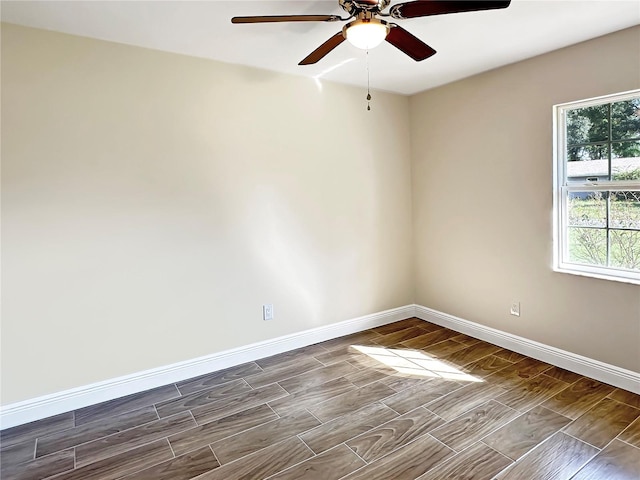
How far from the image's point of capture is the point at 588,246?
281cm

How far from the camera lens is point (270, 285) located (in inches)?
128

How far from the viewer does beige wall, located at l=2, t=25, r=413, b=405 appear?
2350 millimetres

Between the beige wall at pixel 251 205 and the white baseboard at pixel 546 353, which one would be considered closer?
the beige wall at pixel 251 205

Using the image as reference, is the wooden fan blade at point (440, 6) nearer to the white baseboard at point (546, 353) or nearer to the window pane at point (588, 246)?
the window pane at point (588, 246)

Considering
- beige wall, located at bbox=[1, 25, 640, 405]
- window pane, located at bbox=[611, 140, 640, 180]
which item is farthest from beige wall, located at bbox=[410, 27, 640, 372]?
window pane, located at bbox=[611, 140, 640, 180]

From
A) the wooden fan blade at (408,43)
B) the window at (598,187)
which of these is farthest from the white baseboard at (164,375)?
the wooden fan blade at (408,43)

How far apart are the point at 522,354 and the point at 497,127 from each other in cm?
187

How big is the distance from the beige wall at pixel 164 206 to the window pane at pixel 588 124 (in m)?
1.59

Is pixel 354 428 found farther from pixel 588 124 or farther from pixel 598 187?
pixel 588 124

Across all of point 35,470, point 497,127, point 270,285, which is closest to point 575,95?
point 497,127

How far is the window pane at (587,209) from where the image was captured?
2.72m

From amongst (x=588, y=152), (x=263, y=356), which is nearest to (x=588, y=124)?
(x=588, y=152)

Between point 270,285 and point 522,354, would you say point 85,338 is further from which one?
point 522,354

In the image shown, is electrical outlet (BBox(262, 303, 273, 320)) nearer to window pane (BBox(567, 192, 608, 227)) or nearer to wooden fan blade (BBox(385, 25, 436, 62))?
wooden fan blade (BBox(385, 25, 436, 62))
